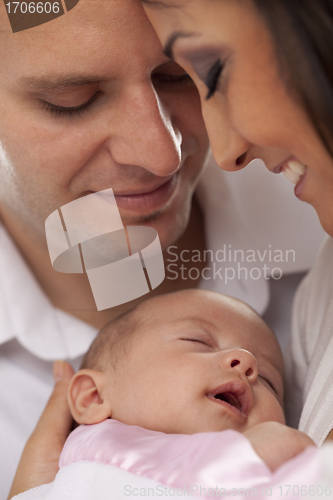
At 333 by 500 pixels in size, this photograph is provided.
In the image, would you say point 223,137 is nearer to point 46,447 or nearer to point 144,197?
point 144,197

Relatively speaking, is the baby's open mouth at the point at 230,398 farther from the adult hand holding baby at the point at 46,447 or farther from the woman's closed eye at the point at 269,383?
the adult hand holding baby at the point at 46,447

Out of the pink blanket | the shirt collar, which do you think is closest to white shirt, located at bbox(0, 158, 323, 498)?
the shirt collar

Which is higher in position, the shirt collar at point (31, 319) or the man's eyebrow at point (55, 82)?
the man's eyebrow at point (55, 82)

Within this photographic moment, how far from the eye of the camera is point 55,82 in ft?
2.62

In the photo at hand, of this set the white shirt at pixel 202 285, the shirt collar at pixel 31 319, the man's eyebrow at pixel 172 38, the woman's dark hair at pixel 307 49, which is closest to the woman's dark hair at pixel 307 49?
the woman's dark hair at pixel 307 49

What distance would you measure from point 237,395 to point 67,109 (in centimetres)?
58

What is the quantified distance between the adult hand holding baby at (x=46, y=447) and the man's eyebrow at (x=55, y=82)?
0.62 metres

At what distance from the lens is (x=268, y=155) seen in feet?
2.23

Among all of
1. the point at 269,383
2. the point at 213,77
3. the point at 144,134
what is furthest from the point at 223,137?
the point at 269,383

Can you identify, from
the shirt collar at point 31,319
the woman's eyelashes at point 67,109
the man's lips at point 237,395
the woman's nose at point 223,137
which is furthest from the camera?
the shirt collar at point 31,319

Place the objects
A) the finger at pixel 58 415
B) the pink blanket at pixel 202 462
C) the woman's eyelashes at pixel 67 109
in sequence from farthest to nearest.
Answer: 1. the finger at pixel 58 415
2. the woman's eyelashes at pixel 67 109
3. the pink blanket at pixel 202 462

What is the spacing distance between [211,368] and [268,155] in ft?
1.13

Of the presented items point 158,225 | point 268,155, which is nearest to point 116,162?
point 158,225

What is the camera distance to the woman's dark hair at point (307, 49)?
513mm
